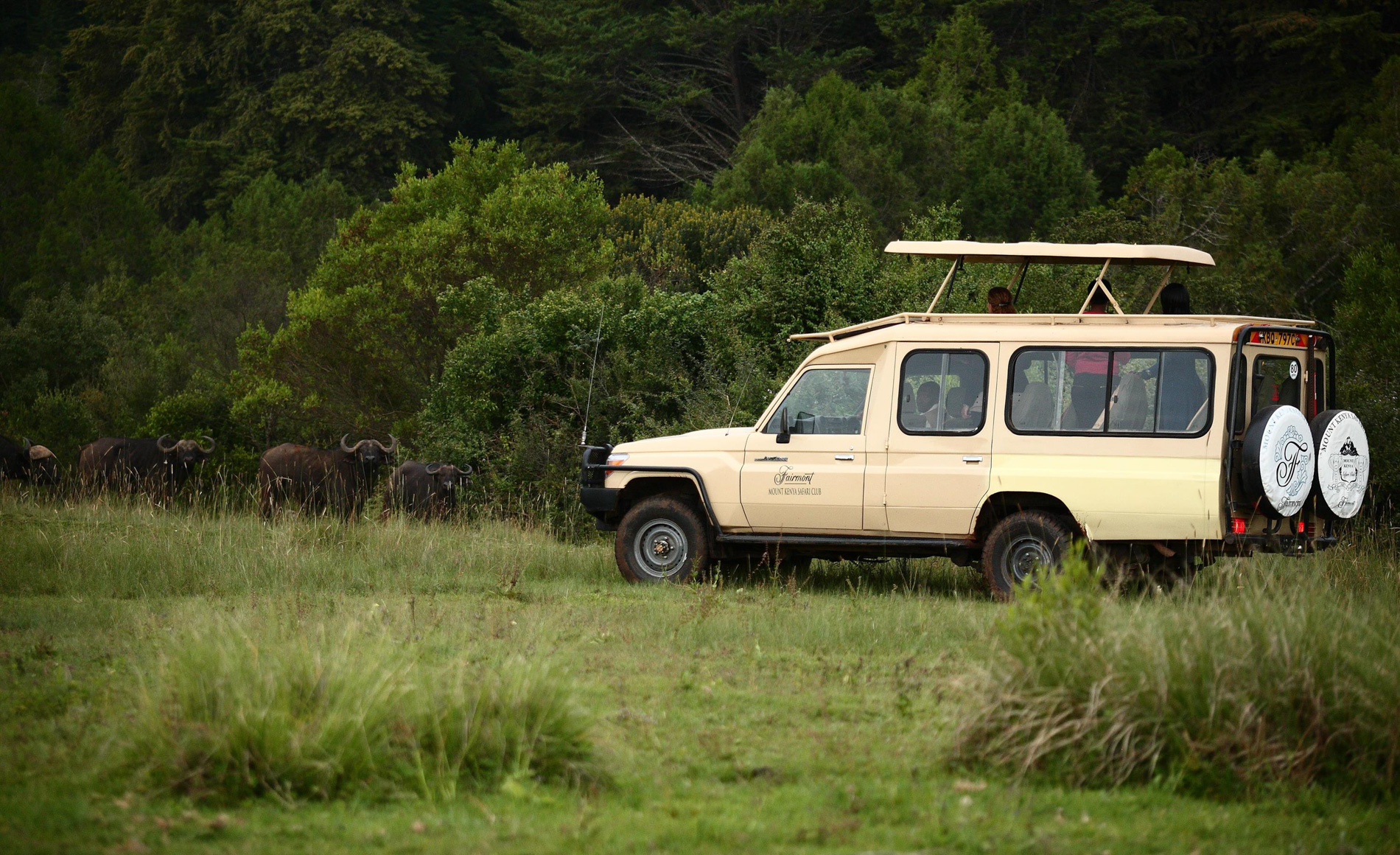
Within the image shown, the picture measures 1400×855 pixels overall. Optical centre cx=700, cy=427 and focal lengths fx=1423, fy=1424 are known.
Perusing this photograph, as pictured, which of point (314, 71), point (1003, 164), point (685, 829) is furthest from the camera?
point (314, 71)

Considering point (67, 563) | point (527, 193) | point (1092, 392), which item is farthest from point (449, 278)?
point (1092, 392)

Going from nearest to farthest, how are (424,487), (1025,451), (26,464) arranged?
(1025,451)
(424,487)
(26,464)

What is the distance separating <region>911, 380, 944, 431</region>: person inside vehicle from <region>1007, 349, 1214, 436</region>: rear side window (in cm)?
59

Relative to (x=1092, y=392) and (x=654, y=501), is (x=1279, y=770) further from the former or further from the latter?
(x=654, y=501)

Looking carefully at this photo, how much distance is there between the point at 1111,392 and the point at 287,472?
48.5ft

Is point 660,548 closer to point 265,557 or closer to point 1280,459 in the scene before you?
point 265,557

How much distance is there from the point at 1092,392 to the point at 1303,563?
2954mm

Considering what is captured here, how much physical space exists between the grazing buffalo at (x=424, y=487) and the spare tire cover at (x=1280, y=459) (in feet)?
36.2

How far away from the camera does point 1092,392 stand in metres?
11.3

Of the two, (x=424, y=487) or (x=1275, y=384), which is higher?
(x=1275, y=384)

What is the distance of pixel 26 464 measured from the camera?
74.2 ft

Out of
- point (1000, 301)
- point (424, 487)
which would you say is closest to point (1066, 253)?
point (1000, 301)

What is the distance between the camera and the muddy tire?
11.3 metres

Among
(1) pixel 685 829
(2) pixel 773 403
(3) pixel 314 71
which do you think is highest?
(3) pixel 314 71
